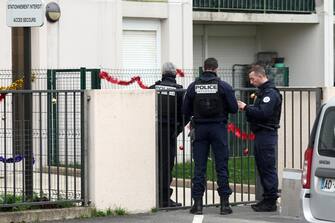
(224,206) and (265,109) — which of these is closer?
(265,109)

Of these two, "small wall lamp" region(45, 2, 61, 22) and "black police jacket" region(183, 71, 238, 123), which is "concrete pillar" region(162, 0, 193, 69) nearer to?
"small wall lamp" region(45, 2, 61, 22)

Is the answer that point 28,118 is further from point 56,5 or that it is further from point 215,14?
point 215,14

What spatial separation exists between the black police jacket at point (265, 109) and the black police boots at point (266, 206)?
3.35 ft

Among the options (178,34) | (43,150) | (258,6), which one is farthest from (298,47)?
(43,150)

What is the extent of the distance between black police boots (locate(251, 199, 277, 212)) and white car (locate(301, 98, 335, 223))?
9.28 ft

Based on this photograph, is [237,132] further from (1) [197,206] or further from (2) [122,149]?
(2) [122,149]

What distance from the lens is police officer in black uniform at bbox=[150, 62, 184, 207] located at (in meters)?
12.2

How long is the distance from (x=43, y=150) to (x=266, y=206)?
10.3 ft

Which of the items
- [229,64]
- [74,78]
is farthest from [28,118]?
[229,64]

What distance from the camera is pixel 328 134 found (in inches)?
355

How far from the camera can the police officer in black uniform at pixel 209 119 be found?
1134 centimetres

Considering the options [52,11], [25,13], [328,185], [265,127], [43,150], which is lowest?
[328,185]

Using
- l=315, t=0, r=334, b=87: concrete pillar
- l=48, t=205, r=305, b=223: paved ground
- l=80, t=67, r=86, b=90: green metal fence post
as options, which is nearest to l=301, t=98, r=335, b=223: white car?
l=48, t=205, r=305, b=223: paved ground

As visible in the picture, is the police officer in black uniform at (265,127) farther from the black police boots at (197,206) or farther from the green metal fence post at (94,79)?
the green metal fence post at (94,79)
